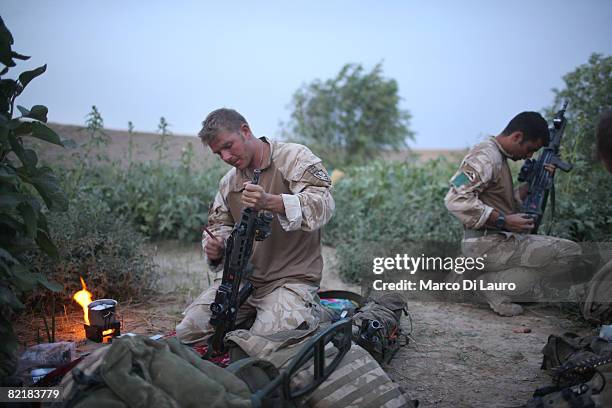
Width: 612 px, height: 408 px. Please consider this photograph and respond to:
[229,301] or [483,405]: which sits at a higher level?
[229,301]

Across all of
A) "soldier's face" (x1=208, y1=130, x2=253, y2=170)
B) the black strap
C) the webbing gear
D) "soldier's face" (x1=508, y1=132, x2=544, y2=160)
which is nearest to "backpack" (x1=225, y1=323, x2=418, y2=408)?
the webbing gear

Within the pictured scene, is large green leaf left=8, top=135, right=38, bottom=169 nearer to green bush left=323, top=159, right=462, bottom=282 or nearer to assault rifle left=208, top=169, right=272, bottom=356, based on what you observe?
assault rifle left=208, top=169, right=272, bottom=356

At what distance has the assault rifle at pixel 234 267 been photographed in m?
3.03

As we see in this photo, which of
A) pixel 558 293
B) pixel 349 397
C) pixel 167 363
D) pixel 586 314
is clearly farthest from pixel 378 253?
pixel 167 363

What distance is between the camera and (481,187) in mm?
4562

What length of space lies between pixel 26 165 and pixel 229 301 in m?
1.35

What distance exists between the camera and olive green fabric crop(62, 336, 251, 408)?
1.96 metres

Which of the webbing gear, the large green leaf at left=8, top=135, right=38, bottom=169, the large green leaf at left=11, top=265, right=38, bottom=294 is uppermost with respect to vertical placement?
the large green leaf at left=8, top=135, right=38, bottom=169

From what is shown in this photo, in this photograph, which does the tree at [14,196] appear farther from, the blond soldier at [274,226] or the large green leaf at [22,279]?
the blond soldier at [274,226]

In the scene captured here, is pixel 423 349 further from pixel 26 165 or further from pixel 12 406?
pixel 26 165

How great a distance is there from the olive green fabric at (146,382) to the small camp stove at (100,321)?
1.33 meters

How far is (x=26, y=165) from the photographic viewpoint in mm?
2629

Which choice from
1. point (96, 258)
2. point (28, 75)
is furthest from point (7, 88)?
point (96, 258)

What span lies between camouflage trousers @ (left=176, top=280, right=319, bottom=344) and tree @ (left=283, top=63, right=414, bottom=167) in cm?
1032
